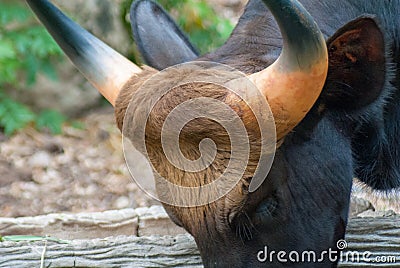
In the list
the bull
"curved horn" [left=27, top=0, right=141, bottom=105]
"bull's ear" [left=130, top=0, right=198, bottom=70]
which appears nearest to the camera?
the bull

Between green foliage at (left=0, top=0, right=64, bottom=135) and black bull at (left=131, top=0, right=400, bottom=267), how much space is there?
3965 mm

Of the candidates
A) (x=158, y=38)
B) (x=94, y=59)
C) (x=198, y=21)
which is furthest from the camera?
(x=198, y=21)

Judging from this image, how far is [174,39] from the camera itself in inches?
150

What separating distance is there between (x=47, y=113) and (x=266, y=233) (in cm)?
528

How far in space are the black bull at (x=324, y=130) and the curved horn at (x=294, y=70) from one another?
23 cm

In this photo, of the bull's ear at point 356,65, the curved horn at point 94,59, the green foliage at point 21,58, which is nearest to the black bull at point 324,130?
the bull's ear at point 356,65

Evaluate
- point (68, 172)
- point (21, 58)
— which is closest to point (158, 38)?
point (68, 172)

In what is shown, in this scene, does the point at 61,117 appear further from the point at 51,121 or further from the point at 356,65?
the point at 356,65

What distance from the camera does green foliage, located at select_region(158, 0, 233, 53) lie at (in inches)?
298

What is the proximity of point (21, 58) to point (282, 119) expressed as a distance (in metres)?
5.21

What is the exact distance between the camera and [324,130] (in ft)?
10.2

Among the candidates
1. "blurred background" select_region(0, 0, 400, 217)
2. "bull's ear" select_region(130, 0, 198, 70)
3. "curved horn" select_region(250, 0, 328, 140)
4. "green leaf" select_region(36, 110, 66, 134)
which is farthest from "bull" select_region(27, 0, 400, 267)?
"green leaf" select_region(36, 110, 66, 134)

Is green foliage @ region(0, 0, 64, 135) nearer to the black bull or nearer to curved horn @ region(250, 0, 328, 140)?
the black bull

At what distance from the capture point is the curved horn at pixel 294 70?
8.42 feet
